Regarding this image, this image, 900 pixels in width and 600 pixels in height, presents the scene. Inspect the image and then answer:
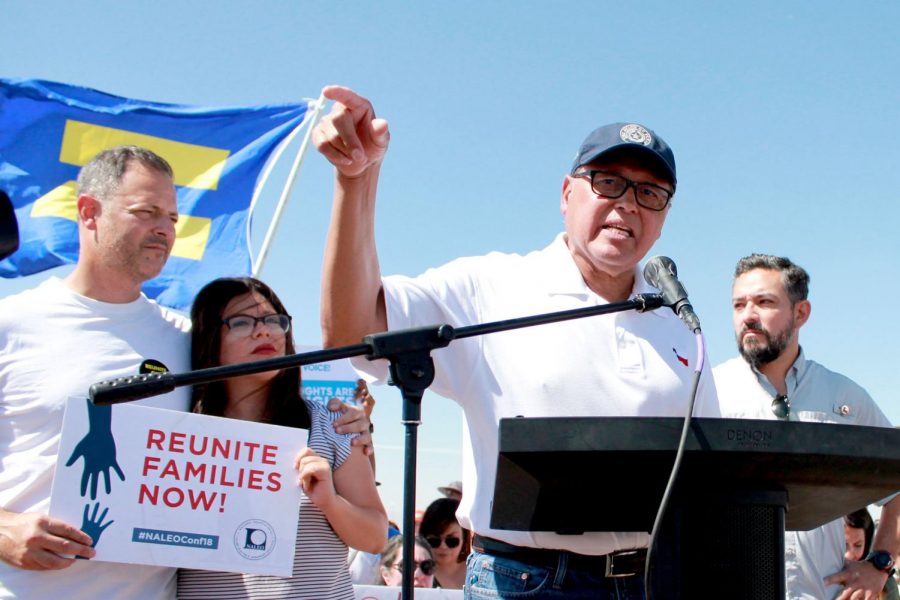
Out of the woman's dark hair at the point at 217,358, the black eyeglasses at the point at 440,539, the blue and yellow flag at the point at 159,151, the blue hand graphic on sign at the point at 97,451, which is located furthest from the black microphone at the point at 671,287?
the blue and yellow flag at the point at 159,151

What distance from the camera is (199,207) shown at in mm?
7973

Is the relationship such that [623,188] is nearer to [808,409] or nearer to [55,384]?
[55,384]

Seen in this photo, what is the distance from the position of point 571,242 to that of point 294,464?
1112mm

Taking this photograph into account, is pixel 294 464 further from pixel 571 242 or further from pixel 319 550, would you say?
pixel 571 242

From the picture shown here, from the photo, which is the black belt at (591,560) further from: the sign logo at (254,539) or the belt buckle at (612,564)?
the sign logo at (254,539)

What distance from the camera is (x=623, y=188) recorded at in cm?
276

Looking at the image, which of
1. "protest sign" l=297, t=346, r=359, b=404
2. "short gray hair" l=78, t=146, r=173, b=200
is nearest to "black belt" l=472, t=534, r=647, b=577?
"short gray hair" l=78, t=146, r=173, b=200

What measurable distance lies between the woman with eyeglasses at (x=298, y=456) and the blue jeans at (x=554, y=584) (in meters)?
0.64

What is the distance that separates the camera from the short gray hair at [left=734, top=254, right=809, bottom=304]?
5.01 meters

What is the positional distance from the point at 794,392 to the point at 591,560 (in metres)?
2.76

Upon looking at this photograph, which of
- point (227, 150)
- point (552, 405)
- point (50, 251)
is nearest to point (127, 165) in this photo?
point (552, 405)

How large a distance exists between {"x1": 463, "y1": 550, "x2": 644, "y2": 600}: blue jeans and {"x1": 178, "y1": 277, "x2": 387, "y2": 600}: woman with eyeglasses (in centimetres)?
64

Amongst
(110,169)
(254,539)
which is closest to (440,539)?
(254,539)

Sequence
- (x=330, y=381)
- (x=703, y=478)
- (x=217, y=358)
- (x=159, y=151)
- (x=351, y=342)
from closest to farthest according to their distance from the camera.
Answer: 1. (x=703, y=478)
2. (x=351, y=342)
3. (x=217, y=358)
4. (x=330, y=381)
5. (x=159, y=151)
